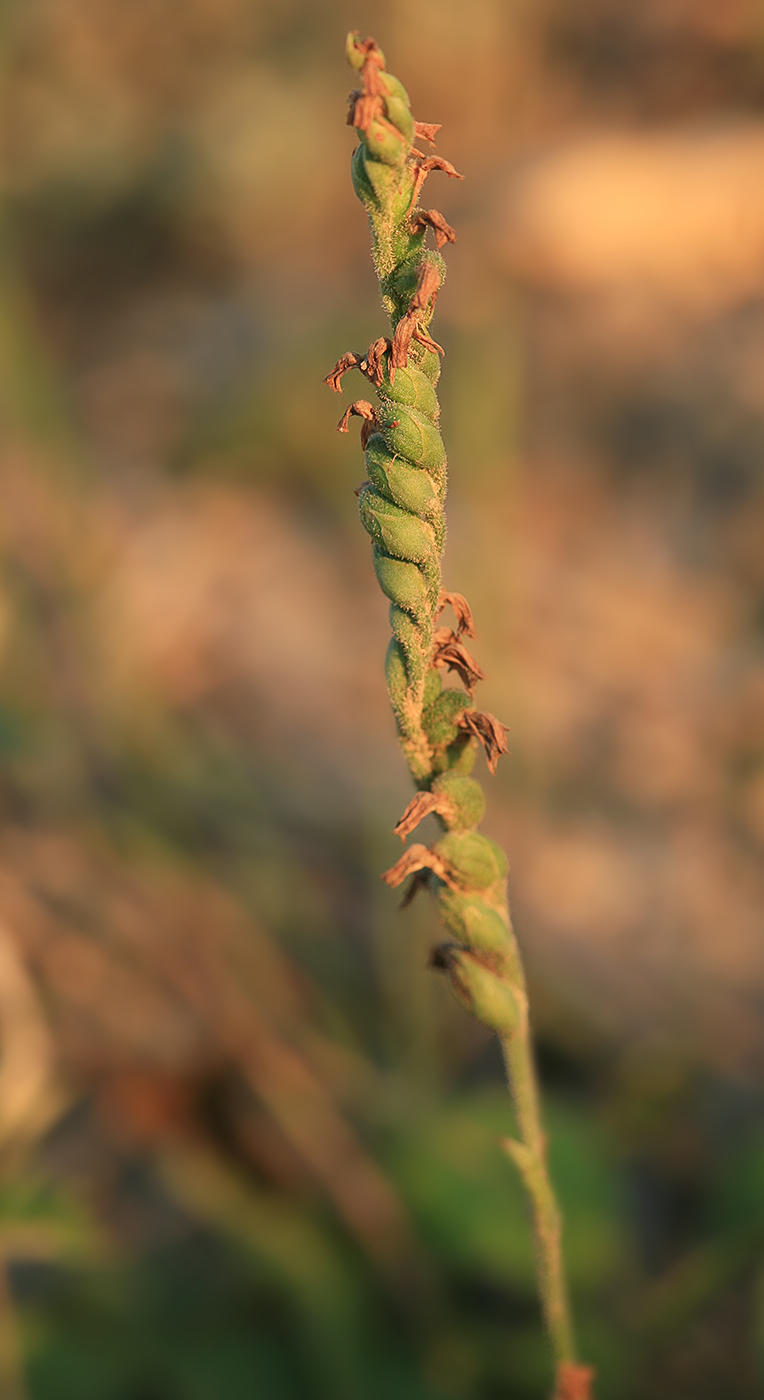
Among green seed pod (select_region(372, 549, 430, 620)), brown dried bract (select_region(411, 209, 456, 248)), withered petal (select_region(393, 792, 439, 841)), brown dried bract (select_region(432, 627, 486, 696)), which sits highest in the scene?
brown dried bract (select_region(411, 209, 456, 248))

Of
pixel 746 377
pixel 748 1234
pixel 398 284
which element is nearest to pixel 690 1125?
pixel 748 1234

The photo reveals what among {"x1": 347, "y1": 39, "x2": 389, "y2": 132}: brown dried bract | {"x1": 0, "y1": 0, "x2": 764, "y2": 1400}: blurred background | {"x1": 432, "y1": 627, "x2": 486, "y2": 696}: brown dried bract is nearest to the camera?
{"x1": 347, "y1": 39, "x2": 389, "y2": 132}: brown dried bract

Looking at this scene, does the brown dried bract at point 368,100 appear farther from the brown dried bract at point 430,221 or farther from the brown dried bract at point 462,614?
the brown dried bract at point 462,614

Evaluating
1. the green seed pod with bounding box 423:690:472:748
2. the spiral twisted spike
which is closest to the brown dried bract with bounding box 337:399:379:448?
the spiral twisted spike

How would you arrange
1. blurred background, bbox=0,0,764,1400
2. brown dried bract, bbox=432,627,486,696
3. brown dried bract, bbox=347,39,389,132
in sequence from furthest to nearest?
→ blurred background, bbox=0,0,764,1400, brown dried bract, bbox=432,627,486,696, brown dried bract, bbox=347,39,389,132

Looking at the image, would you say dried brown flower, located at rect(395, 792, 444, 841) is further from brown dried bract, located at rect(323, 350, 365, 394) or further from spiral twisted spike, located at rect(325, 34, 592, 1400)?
brown dried bract, located at rect(323, 350, 365, 394)

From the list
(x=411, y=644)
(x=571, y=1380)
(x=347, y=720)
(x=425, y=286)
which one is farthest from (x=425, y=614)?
(x=347, y=720)

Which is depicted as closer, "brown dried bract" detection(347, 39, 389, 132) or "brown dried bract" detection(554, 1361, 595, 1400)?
"brown dried bract" detection(347, 39, 389, 132)

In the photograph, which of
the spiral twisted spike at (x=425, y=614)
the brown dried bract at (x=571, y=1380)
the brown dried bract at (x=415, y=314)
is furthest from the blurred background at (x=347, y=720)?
the brown dried bract at (x=415, y=314)
